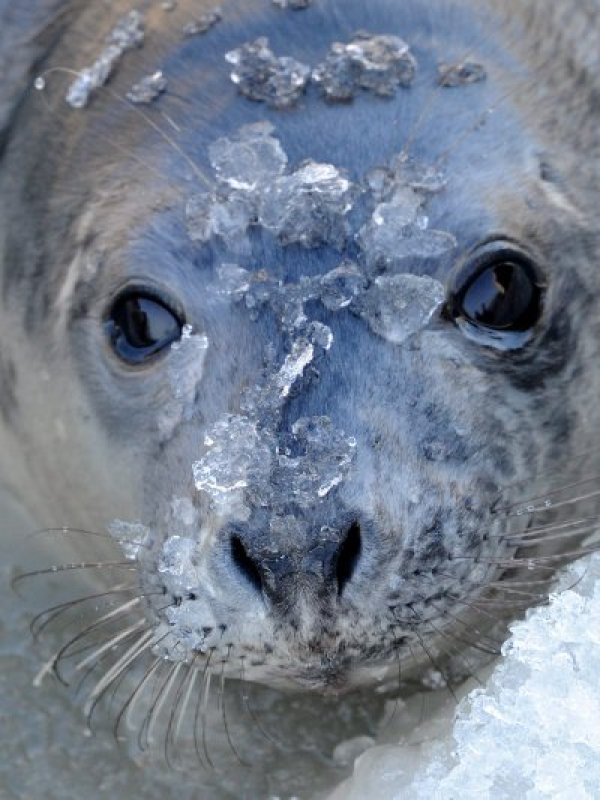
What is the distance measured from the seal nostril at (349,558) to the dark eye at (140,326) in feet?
1.82

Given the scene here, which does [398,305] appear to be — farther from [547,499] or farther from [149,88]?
[149,88]

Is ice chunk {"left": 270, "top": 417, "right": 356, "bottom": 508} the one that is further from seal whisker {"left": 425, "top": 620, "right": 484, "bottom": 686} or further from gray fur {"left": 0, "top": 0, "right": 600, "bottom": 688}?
seal whisker {"left": 425, "top": 620, "right": 484, "bottom": 686}

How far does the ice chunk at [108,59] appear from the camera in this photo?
2.92m

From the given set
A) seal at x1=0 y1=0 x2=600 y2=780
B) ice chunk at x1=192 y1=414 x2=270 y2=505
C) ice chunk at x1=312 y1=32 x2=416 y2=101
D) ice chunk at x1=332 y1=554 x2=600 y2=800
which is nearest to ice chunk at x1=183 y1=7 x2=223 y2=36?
seal at x1=0 y1=0 x2=600 y2=780

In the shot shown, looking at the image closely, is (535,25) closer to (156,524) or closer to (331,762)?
(156,524)

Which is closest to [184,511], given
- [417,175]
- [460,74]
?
[417,175]

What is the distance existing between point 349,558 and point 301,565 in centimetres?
8

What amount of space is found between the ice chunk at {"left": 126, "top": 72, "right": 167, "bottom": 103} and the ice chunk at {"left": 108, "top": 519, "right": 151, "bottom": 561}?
76cm

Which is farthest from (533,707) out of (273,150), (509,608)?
(273,150)

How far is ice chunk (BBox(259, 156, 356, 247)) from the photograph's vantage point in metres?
2.39

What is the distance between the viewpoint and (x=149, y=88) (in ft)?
9.17

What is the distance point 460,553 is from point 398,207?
54 centimetres

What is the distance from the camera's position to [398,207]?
242 cm

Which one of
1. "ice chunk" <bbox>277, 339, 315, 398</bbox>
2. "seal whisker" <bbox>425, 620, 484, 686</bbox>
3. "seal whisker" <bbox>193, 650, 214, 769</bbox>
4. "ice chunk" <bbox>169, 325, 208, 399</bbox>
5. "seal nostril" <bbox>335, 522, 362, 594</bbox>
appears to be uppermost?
"ice chunk" <bbox>277, 339, 315, 398</bbox>
